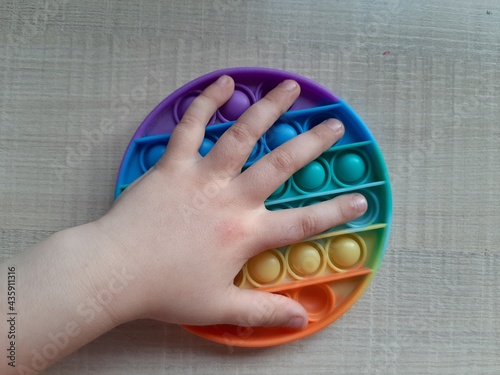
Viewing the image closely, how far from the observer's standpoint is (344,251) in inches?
18.9

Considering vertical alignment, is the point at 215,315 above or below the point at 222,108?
below

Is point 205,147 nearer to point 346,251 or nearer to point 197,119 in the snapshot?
point 197,119

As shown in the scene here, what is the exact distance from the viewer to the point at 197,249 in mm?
437

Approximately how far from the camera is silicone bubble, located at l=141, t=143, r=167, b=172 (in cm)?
48

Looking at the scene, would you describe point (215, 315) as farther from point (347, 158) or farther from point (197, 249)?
point (347, 158)

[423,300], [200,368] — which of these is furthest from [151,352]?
[423,300]

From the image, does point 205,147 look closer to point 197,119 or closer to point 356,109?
point 197,119

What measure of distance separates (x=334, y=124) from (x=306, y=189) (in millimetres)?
67

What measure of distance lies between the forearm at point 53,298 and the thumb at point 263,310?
103mm

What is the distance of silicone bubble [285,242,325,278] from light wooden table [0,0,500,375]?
0.22ft

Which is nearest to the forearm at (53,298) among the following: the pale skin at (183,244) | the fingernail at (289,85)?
the pale skin at (183,244)

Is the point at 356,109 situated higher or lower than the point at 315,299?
higher

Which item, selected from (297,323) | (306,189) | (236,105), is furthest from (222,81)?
(297,323)

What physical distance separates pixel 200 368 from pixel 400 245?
234 millimetres
